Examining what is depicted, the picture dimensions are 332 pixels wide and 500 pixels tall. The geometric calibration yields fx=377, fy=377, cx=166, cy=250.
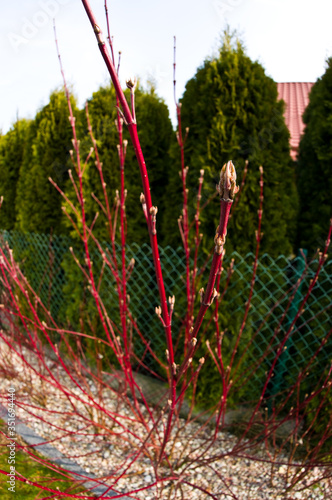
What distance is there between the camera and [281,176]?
289 cm

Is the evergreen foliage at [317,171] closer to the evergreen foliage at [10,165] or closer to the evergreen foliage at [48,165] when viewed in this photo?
the evergreen foliage at [48,165]

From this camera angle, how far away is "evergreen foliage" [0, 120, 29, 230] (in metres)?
5.67

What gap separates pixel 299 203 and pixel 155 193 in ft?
4.62

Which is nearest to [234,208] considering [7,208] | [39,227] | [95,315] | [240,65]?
[240,65]

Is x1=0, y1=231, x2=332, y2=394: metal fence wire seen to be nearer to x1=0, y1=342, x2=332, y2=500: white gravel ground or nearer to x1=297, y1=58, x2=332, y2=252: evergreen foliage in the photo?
x1=297, y1=58, x2=332, y2=252: evergreen foliage

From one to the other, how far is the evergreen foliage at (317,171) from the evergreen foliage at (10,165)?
4.21 m

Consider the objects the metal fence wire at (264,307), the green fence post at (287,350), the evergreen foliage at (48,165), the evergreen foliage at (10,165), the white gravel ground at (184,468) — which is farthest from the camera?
the evergreen foliage at (10,165)

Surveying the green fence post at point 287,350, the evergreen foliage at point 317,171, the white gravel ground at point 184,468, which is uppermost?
the evergreen foliage at point 317,171

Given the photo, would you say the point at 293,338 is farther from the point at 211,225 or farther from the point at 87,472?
the point at 87,472

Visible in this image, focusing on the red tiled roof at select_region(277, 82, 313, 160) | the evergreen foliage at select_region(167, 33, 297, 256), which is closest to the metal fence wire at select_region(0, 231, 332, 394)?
the evergreen foliage at select_region(167, 33, 297, 256)

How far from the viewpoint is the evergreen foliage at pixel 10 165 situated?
5.67 meters

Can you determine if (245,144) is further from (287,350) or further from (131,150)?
(287,350)

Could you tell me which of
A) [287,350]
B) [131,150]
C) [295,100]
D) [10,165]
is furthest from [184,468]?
[295,100]

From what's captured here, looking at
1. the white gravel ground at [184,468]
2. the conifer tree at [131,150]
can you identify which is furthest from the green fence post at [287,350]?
the conifer tree at [131,150]
